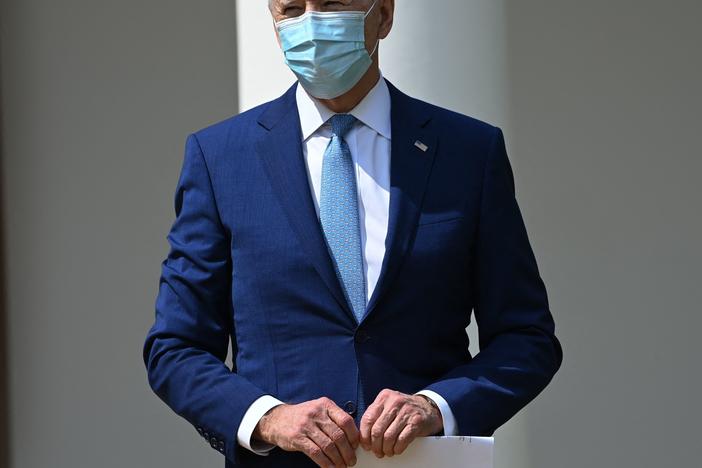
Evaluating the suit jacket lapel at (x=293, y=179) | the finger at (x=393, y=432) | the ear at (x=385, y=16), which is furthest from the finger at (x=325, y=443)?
the ear at (x=385, y=16)

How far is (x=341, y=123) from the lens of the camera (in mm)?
3389

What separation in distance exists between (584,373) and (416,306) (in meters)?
3.25

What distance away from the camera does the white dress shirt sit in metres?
3.28

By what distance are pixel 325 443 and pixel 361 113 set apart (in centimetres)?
81

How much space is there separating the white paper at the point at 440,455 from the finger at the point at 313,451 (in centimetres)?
9

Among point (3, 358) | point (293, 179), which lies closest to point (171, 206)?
point (3, 358)

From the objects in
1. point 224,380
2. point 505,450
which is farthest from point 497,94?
point 224,380

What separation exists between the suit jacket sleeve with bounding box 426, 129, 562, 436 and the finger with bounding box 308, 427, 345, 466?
0.29 meters

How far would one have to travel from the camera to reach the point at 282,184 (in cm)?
331

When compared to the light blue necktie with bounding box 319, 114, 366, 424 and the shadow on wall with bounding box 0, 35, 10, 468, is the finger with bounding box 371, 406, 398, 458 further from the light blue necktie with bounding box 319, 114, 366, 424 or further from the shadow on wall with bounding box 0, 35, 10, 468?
the shadow on wall with bounding box 0, 35, 10, 468

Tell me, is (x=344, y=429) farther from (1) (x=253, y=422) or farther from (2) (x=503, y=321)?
(2) (x=503, y=321)

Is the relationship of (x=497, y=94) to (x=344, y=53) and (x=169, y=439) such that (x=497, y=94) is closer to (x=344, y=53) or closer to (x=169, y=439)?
(x=344, y=53)

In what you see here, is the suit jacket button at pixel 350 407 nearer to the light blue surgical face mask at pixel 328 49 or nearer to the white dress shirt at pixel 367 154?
the white dress shirt at pixel 367 154

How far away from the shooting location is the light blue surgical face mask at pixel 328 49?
3344 mm
